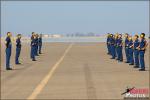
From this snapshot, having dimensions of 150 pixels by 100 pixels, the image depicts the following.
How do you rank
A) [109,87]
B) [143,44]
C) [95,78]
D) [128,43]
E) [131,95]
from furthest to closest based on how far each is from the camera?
[128,43], [143,44], [95,78], [109,87], [131,95]

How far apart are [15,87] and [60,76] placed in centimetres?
430

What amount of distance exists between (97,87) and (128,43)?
13.3 m

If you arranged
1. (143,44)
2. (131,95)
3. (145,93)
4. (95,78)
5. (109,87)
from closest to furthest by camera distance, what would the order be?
1. (131,95)
2. (145,93)
3. (109,87)
4. (95,78)
5. (143,44)

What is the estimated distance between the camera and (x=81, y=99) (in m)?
14.0

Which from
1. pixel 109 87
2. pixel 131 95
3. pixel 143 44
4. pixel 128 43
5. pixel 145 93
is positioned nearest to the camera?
pixel 131 95

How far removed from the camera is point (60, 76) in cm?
2130

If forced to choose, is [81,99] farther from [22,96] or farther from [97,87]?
[97,87]

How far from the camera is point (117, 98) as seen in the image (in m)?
14.2

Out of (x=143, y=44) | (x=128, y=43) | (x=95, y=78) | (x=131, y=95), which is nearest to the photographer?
(x=131, y=95)

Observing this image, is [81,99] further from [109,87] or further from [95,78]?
[95,78]

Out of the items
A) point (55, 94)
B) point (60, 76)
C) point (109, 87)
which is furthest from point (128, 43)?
point (55, 94)

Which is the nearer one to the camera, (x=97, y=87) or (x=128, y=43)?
(x=97, y=87)

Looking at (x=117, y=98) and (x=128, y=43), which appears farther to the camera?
(x=128, y=43)

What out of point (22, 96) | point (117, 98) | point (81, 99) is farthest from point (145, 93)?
point (22, 96)
